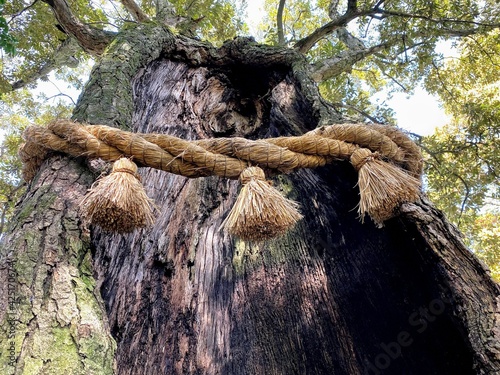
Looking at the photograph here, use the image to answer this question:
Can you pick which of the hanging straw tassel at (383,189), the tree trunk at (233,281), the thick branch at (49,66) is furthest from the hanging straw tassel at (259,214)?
the thick branch at (49,66)

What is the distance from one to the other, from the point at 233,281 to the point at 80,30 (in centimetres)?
224

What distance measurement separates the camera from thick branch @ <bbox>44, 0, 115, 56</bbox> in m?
2.58

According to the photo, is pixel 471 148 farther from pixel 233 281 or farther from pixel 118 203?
pixel 118 203

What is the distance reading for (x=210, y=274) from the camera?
64.4 inches

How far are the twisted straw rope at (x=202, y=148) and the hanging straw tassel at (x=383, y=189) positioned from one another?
0.34 feet

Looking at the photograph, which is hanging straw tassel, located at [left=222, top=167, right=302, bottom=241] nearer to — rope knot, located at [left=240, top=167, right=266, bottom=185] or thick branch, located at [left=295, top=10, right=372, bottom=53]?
rope knot, located at [left=240, top=167, right=266, bottom=185]

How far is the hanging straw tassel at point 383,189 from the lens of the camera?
1240 mm

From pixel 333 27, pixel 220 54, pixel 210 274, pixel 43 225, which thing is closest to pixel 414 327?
pixel 210 274

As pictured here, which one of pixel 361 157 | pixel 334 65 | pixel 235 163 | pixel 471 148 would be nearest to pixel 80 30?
pixel 235 163

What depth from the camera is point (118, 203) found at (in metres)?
1.07

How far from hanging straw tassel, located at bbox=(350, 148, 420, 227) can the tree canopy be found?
3.90 ft

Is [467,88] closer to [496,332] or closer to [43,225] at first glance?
[496,332]

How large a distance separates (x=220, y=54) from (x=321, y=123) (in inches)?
54.2

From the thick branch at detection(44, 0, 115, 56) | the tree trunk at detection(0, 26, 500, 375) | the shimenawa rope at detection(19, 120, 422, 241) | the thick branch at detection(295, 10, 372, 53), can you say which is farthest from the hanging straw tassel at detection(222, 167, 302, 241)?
the thick branch at detection(295, 10, 372, 53)
